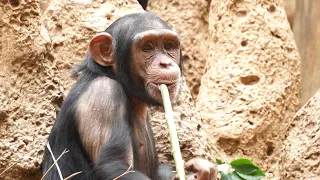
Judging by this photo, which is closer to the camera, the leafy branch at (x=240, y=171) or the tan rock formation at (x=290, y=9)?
the leafy branch at (x=240, y=171)

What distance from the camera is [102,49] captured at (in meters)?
6.84

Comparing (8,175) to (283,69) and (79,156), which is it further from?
(283,69)

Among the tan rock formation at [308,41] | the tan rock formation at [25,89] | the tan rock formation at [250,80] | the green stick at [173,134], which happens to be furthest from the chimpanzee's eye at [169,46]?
the tan rock formation at [308,41]

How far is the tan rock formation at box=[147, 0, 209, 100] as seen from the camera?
10500mm

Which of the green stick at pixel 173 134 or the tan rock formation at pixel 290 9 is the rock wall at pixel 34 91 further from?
the tan rock formation at pixel 290 9

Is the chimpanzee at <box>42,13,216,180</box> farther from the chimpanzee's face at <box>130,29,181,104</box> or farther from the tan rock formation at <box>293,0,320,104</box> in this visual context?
the tan rock formation at <box>293,0,320,104</box>

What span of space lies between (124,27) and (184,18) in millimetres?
3868

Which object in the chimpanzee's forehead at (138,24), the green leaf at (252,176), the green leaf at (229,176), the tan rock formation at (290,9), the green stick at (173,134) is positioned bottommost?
the green leaf at (229,176)

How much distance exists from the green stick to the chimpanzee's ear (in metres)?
0.52

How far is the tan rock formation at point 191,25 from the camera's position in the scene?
10.5 m

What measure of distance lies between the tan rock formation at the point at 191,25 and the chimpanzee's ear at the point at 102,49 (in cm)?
366

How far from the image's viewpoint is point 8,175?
6.73 meters

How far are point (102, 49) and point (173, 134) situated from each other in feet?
3.57

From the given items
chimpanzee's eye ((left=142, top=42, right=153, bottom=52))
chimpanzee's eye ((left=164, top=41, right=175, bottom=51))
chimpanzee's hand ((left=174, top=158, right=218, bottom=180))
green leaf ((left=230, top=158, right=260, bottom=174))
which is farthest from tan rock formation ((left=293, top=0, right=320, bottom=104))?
chimpanzee's hand ((left=174, top=158, right=218, bottom=180))
